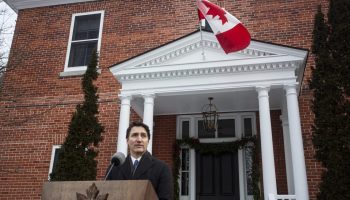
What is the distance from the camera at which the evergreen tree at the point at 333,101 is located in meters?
5.62

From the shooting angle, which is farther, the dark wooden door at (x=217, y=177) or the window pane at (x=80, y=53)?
the window pane at (x=80, y=53)

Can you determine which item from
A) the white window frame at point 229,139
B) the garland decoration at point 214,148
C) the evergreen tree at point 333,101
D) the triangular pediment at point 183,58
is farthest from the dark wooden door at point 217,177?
the evergreen tree at point 333,101

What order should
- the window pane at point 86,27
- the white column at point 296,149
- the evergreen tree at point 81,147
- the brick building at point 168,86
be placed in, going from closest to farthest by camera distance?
the white column at point 296,149, the evergreen tree at point 81,147, the brick building at point 168,86, the window pane at point 86,27

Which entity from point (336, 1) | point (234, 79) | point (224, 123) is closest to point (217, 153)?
point (224, 123)

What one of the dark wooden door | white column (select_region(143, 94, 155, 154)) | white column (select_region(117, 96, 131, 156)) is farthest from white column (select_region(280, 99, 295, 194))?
white column (select_region(117, 96, 131, 156))

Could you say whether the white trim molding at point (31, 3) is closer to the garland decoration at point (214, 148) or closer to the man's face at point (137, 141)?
the garland decoration at point (214, 148)

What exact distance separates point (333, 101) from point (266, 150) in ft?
4.94

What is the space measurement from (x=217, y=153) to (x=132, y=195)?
709 centimetres

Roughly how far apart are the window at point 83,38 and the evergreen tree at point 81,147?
3.67 m

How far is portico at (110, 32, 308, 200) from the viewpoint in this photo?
6973 millimetres

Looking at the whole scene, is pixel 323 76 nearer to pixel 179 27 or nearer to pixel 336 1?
pixel 336 1

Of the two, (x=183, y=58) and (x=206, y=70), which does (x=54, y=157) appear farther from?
(x=206, y=70)

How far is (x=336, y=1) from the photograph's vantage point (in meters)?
6.68

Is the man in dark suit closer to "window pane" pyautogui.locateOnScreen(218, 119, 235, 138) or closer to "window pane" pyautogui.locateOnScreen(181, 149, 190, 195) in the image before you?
"window pane" pyautogui.locateOnScreen(181, 149, 190, 195)
